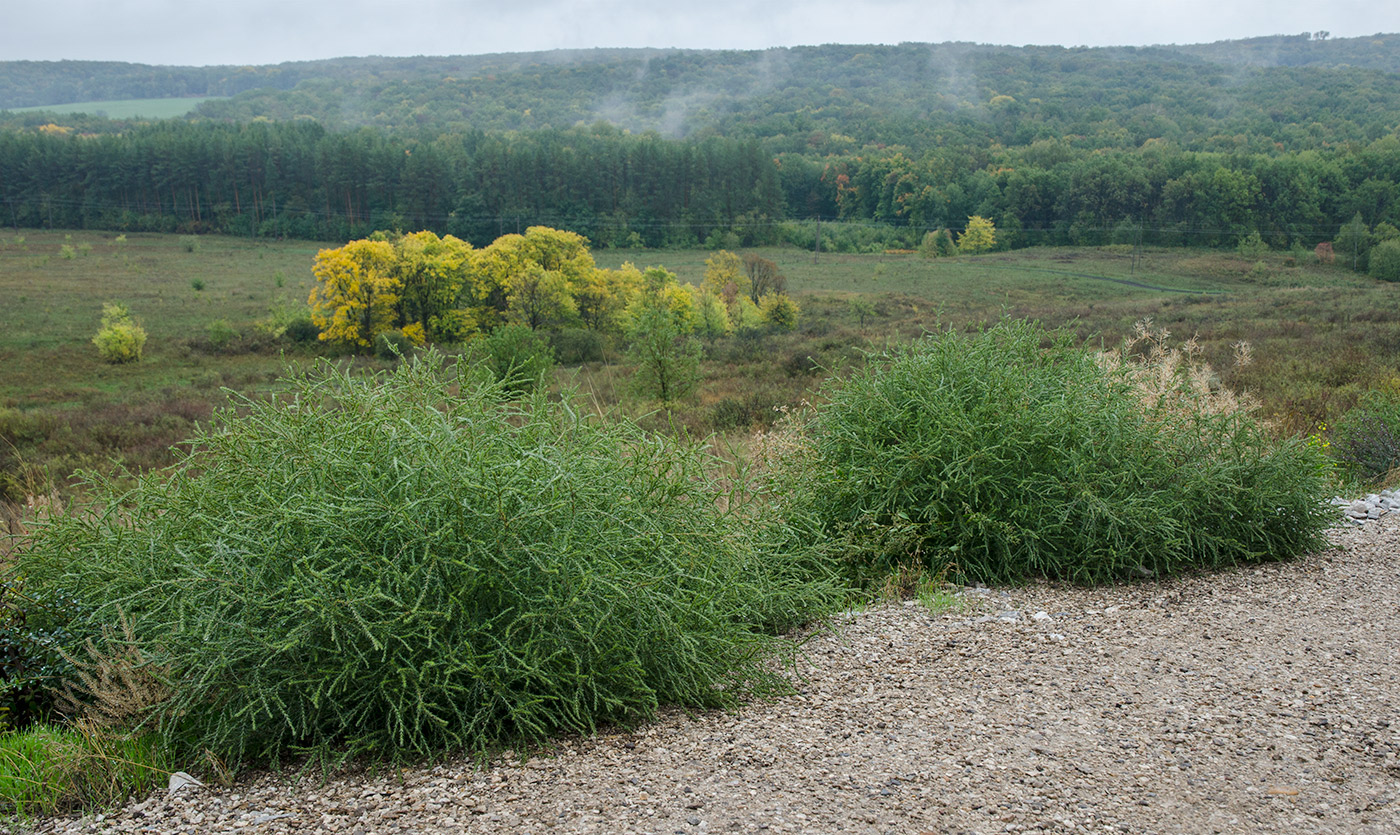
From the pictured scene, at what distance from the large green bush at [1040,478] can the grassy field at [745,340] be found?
693 mm

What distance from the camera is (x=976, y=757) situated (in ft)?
9.74

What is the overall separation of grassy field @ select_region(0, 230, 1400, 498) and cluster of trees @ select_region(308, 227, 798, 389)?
3.26 metres

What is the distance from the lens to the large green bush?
5301 mm

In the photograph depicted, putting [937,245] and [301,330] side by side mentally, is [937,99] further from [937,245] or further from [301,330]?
[301,330]

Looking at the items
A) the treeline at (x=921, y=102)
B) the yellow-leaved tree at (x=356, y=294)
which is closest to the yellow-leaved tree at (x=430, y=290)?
the yellow-leaved tree at (x=356, y=294)

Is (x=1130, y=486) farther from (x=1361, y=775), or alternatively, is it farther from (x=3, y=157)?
(x=3, y=157)

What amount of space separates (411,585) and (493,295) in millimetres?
45539

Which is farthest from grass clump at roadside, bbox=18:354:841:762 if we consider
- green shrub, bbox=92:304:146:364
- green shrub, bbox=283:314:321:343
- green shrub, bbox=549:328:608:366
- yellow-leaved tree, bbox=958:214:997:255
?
yellow-leaved tree, bbox=958:214:997:255

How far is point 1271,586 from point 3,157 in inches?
3616

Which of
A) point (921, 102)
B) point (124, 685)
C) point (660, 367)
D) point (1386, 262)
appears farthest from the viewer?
point (921, 102)

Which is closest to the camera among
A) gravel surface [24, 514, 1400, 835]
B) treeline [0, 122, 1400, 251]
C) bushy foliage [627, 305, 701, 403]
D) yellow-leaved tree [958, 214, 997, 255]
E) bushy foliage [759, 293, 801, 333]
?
gravel surface [24, 514, 1400, 835]

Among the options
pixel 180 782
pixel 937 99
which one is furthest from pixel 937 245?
pixel 937 99

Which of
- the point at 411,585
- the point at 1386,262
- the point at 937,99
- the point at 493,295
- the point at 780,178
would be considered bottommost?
the point at 493,295

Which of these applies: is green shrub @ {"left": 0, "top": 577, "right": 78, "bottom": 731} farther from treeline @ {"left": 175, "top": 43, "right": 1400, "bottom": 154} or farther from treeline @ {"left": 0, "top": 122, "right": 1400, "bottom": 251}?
treeline @ {"left": 175, "top": 43, "right": 1400, "bottom": 154}
